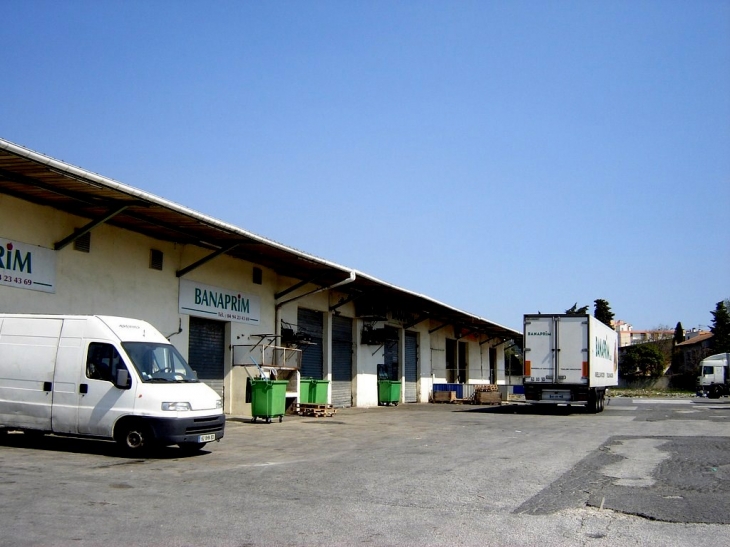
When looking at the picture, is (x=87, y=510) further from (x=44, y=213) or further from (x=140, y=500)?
(x=44, y=213)

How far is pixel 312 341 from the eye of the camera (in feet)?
85.5

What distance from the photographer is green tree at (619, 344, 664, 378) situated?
75875 millimetres

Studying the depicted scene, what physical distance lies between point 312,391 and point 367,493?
46.9 ft

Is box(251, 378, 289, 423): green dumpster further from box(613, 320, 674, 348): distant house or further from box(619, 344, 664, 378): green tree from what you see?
box(613, 320, 674, 348): distant house

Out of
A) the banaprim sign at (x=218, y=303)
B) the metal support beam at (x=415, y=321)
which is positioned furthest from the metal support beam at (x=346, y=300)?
the metal support beam at (x=415, y=321)

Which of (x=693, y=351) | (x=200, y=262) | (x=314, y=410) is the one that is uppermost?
(x=200, y=262)

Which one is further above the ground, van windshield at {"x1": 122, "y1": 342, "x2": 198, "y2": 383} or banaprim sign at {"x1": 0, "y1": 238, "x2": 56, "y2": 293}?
banaprim sign at {"x1": 0, "y1": 238, "x2": 56, "y2": 293}

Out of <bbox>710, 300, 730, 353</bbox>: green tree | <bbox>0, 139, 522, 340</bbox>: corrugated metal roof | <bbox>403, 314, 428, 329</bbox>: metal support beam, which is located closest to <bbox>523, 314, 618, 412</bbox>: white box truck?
<bbox>0, 139, 522, 340</bbox>: corrugated metal roof

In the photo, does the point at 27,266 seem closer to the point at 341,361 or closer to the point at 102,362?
the point at 102,362

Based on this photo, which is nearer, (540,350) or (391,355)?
(540,350)

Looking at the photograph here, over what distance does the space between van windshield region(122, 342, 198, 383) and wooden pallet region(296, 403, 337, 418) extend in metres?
9.14

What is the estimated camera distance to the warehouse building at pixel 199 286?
14156mm

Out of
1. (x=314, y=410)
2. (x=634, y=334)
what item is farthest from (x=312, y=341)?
(x=634, y=334)

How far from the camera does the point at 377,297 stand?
3072 cm
